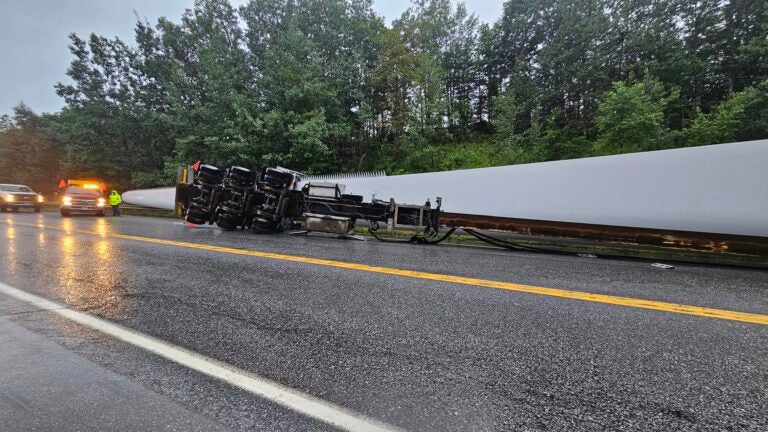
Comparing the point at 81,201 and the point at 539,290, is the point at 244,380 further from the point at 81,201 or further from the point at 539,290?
the point at 81,201

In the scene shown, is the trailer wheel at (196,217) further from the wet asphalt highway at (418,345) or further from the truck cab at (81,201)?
the truck cab at (81,201)

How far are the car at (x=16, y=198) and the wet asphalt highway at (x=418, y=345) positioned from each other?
16.1 metres

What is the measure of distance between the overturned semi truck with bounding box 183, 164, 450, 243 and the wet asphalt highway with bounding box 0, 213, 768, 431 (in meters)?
3.42

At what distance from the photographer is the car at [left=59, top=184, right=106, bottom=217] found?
1182 centimetres

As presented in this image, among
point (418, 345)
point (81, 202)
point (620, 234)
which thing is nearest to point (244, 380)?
point (418, 345)

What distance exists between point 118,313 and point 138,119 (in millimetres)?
24554

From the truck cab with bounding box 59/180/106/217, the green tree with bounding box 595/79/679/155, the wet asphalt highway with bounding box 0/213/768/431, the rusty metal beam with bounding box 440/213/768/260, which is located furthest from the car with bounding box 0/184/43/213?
the green tree with bounding box 595/79/679/155

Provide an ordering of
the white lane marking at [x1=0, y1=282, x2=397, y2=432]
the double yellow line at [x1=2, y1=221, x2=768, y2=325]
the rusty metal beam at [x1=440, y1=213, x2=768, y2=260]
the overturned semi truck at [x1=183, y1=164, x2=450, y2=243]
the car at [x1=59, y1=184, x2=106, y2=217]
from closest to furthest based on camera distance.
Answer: the white lane marking at [x1=0, y1=282, x2=397, y2=432] → the double yellow line at [x1=2, y1=221, x2=768, y2=325] → the rusty metal beam at [x1=440, y1=213, x2=768, y2=260] → the overturned semi truck at [x1=183, y1=164, x2=450, y2=243] → the car at [x1=59, y1=184, x2=106, y2=217]

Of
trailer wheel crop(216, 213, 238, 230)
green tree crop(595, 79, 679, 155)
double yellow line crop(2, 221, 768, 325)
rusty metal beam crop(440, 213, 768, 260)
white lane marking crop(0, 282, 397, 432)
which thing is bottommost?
white lane marking crop(0, 282, 397, 432)

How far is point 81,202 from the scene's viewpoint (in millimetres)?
12031

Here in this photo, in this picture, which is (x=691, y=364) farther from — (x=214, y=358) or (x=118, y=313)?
(x=118, y=313)

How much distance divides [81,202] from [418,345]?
1530cm

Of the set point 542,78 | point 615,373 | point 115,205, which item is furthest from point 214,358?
point 542,78

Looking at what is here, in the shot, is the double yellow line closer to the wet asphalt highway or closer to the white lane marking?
the wet asphalt highway
